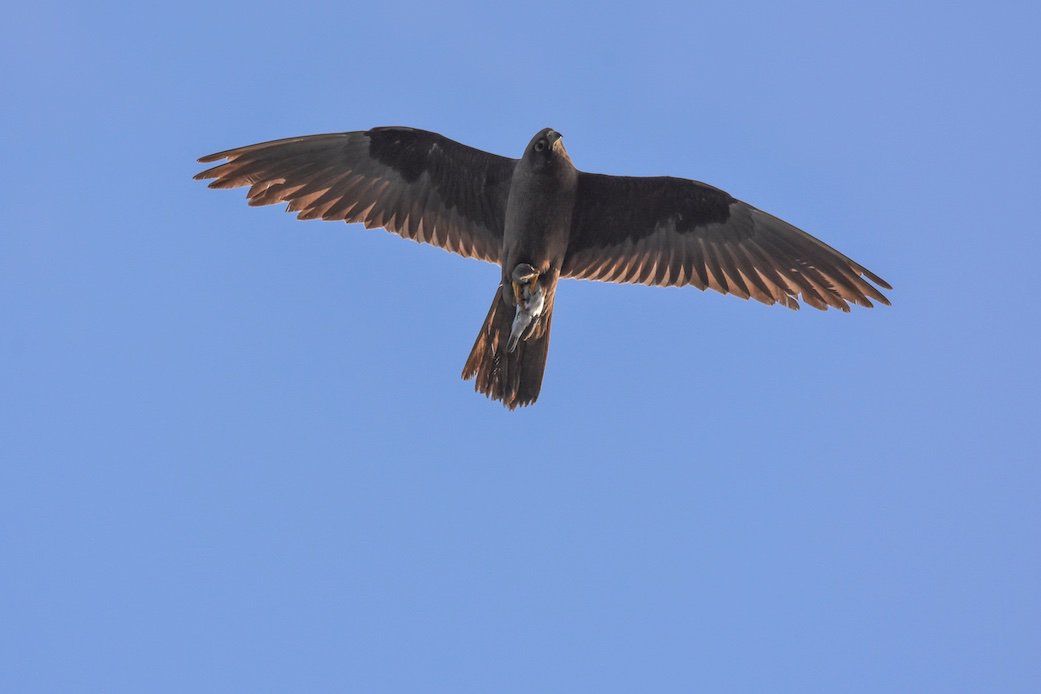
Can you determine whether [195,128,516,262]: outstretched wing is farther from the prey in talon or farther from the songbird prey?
the prey in talon

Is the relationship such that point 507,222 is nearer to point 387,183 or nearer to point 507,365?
point 507,365

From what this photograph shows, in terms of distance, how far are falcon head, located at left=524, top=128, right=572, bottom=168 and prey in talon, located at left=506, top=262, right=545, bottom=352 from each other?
2.76ft

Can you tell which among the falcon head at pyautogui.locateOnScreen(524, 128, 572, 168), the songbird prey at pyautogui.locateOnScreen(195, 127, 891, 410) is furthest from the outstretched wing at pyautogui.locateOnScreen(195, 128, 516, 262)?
the falcon head at pyautogui.locateOnScreen(524, 128, 572, 168)

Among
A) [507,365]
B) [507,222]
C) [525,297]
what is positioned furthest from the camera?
[507,365]

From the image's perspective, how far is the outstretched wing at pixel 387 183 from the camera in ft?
31.8

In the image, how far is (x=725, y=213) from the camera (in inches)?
389

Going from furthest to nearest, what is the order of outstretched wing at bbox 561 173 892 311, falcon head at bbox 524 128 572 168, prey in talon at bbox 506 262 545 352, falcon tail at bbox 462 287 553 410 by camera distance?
outstretched wing at bbox 561 173 892 311, falcon tail at bbox 462 287 553 410, prey in talon at bbox 506 262 545 352, falcon head at bbox 524 128 572 168

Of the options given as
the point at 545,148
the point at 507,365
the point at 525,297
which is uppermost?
the point at 545,148

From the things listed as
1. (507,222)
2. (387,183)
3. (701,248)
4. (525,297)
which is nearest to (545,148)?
(507,222)

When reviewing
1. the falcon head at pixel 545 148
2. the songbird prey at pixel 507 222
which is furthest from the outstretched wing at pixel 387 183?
the falcon head at pixel 545 148

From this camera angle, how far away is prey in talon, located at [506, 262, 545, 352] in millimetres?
9086

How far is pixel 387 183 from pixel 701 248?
2826 millimetres

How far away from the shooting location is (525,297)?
913cm

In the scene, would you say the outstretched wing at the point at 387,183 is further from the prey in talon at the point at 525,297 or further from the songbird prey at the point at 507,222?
the prey in talon at the point at 525,297
